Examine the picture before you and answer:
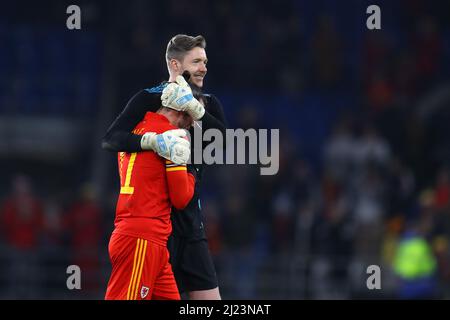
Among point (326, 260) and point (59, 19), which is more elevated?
point (59, 19)

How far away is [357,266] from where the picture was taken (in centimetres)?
1459

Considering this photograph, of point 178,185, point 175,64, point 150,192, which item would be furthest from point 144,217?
point 175,64

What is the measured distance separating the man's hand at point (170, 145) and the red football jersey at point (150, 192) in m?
0.10

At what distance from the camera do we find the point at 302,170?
1538cm

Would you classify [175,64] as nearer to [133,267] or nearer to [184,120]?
[184,120]

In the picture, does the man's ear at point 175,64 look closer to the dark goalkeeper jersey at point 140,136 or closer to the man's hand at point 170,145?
the dark goalkeeper jersey at point 140,136

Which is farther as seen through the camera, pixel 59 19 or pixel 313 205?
pixel 59 19

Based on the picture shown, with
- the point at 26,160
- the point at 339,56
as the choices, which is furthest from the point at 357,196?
Result: the point at 26,160

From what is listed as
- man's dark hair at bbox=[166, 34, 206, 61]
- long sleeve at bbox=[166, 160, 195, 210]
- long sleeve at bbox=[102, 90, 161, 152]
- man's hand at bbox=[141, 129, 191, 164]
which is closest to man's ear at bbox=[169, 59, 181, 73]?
man's dark hair at bbox=[166, 34, 206, 61]

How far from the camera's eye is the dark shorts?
7176mm

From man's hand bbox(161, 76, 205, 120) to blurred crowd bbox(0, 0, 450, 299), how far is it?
790cm
